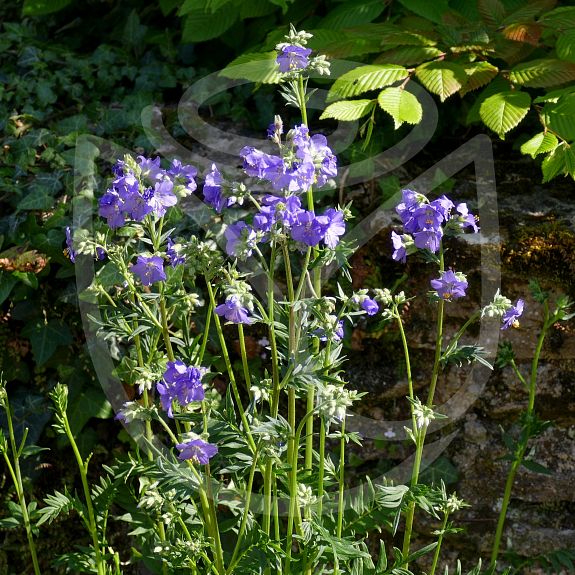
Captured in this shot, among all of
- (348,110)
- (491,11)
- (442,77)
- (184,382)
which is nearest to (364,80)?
(348,110)

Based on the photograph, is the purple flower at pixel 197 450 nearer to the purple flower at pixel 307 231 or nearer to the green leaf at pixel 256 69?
the purple flower at pixel 307 231

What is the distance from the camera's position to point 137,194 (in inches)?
70.1

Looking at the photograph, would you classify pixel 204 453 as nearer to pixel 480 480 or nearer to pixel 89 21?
pixel 480 480

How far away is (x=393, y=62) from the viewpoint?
303 cm

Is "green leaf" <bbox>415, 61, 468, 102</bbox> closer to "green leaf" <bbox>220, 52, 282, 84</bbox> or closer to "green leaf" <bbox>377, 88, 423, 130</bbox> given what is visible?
"green leaf" <bbox>377, 88, 423, 130</bbox>

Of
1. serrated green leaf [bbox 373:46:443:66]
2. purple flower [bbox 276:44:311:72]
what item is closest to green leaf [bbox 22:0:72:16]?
serrated green leaf [bbox 373:46:443:66]

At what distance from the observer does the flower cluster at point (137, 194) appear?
178 centimetres

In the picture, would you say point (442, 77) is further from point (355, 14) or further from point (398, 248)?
point (398, 248)

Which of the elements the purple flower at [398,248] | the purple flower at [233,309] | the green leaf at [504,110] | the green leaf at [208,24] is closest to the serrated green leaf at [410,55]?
the green leaf at [504,110]

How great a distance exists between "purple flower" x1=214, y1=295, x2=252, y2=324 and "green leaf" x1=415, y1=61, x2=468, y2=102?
1409mm

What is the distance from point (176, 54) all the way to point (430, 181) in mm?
1455

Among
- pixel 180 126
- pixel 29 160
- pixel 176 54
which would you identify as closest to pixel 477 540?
pixel 180 126

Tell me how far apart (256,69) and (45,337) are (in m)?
1.18

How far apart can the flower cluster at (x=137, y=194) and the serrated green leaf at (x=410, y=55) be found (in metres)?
1.38
